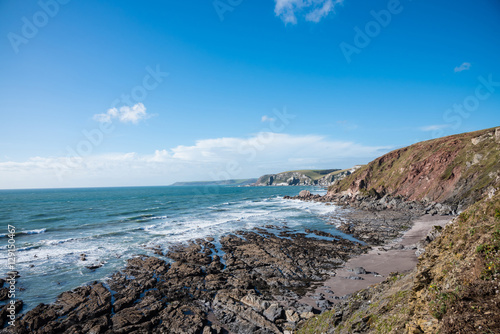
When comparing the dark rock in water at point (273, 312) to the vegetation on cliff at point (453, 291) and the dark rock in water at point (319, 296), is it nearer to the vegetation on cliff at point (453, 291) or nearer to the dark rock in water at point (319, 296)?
the dark rock in water at point (319, 296)

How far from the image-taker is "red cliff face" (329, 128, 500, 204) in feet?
164

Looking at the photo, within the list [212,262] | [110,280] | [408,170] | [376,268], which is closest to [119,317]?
[110,280]

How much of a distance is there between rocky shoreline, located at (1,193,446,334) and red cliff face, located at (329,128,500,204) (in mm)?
34074

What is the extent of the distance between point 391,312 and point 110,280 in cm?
2458

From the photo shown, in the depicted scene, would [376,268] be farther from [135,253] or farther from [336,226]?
[135,253]

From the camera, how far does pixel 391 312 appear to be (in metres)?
8.69

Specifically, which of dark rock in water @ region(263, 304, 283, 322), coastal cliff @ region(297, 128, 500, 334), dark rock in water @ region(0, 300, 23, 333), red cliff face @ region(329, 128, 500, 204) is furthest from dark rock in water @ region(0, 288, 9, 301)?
red cliff face @ region(329, 128, 500, 204)

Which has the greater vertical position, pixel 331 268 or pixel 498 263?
pixel 498 263

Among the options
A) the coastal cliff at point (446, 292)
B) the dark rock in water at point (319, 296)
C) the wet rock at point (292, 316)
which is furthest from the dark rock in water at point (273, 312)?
the dark rock in water at point (319, 296)

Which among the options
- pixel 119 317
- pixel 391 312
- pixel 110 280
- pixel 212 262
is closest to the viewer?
pixel 391 312

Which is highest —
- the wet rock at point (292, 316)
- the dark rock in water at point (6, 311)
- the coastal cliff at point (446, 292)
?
the coastal cliff at point (446, 292)

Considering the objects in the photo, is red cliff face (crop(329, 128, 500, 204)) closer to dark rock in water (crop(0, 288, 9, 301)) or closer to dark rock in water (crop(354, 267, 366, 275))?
dark rock in water (crop(354, 267, 366, 275))

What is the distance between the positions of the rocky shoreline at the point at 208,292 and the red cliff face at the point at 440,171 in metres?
34.1

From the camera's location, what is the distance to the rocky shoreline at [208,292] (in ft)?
50.0
